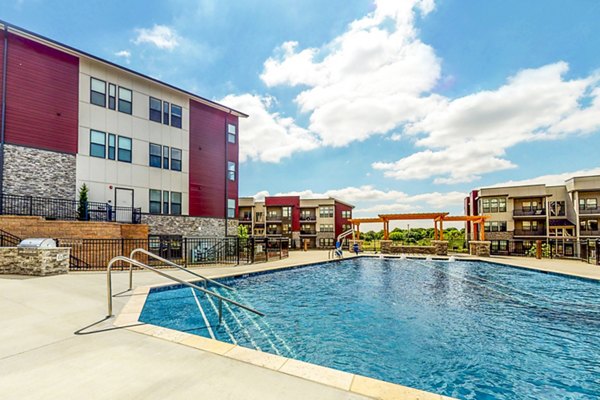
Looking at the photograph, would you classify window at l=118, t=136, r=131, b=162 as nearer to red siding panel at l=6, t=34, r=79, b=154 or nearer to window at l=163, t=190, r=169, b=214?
red siding panel at l=6, t=34, r=79, b=154

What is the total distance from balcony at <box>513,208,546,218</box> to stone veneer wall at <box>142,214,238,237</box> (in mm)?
32547

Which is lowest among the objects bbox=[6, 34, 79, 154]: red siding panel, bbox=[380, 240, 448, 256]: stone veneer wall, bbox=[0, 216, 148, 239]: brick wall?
bbox=[380, 240, 448, 256]: stone veneer wall

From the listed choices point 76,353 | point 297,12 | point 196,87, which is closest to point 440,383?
point 76,353

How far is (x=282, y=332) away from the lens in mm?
5664

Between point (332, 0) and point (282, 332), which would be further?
point (332, 0)

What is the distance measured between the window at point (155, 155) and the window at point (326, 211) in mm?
28413

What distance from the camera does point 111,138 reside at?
16172mm

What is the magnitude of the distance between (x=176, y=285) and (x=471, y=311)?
28.2ft

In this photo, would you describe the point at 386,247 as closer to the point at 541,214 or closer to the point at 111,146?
the point at 541,214

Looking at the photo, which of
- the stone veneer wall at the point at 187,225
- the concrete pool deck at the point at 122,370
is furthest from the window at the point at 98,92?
the concrete pool deck at the point at 122,370

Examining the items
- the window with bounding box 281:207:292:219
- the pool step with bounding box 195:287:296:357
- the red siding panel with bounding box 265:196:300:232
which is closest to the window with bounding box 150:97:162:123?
the pool step with bounding box 195:287:296:357

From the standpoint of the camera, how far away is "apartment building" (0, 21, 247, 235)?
13344mm

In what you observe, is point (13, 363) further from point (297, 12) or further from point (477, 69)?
point (477, 69)

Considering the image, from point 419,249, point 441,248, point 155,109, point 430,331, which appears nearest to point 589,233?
point 441,248
